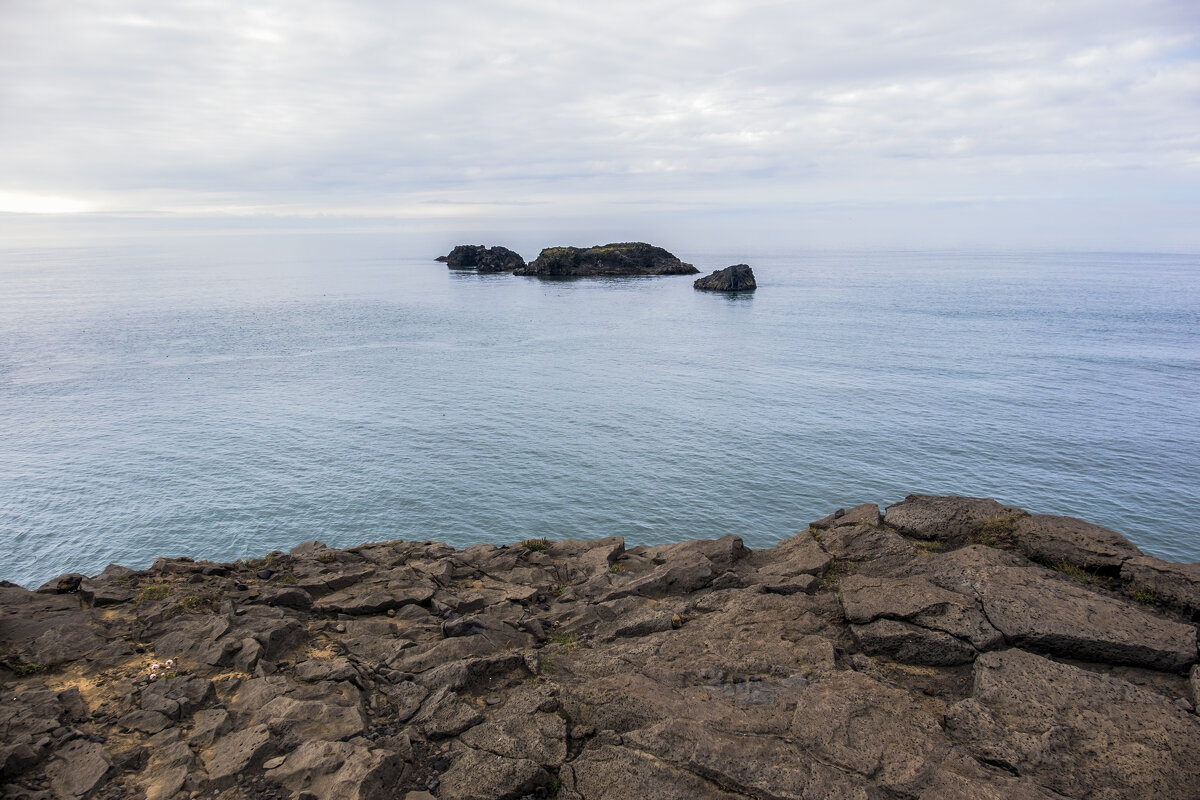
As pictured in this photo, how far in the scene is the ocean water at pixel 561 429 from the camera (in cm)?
3862

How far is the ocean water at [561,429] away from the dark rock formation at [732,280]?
5623 cm

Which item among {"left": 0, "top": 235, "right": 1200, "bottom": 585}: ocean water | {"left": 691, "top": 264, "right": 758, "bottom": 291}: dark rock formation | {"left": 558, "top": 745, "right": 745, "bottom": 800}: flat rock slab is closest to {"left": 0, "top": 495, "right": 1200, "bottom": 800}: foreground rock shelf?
{"left": 558, "top": 745, "right": 745, "bottom": 800}: flat rock slab

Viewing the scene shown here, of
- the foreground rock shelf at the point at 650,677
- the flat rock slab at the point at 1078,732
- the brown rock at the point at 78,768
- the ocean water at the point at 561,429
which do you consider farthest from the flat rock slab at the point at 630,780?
the ocean water at the point at 561,429

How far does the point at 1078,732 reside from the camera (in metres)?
10.8

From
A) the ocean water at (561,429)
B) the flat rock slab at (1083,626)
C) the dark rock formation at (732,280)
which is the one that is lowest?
the ocean water at (561,429)

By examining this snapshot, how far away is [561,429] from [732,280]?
123 metres

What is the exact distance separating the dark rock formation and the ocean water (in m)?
56.2

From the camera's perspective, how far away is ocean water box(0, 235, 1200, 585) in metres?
38.6

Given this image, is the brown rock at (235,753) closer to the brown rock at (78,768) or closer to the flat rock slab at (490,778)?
the brown rock at (78,768)

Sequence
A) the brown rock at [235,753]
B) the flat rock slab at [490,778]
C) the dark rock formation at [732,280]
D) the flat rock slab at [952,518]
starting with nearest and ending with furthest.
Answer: the flat rock slab at [490,778], the brown rock at [235,753], the flat rock slab at [952,518], the dark rock formation at [732,280]

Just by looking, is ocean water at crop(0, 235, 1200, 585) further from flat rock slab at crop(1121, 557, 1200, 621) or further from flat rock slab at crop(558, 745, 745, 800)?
flat rock slab at crop(558, 745, 745, 800)

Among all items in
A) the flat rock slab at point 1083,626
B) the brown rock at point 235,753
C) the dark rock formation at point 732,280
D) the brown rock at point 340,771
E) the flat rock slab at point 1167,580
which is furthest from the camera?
the dark rock formation at point 732,280

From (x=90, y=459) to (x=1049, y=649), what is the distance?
2319 inches

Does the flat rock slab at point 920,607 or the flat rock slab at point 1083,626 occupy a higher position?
the flat rock slab at point 1083,626
